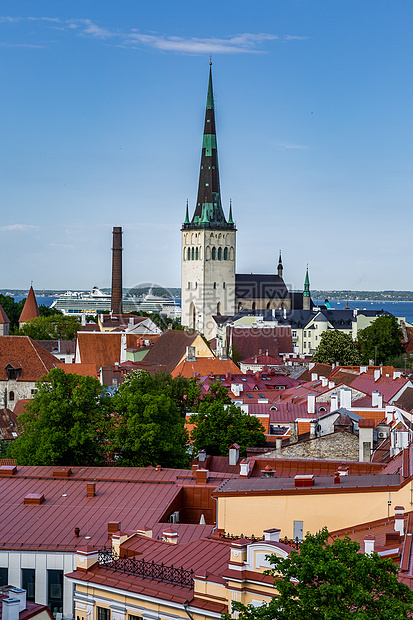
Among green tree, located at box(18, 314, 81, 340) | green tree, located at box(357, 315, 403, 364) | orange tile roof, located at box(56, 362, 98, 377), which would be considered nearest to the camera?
orange tile roof, located at box(56, 362, 98, 377)

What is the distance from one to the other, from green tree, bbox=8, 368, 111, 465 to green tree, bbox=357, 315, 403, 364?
56467mm

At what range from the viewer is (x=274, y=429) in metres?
39.2

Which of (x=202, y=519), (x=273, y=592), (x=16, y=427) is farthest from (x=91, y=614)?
(x=16, y=427)

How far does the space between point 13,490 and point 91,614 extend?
966 centimetres

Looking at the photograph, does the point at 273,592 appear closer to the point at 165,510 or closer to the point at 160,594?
the point at 160,594

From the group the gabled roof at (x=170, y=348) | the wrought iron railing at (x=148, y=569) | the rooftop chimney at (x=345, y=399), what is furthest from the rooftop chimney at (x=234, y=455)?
the gabled roof at (x=170, y=348)

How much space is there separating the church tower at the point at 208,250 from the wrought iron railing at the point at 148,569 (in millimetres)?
120640

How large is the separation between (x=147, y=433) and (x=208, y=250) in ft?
359

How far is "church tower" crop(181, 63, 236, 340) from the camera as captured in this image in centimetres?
13838

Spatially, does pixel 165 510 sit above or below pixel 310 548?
below

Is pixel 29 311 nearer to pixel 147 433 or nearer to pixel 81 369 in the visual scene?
pixel 81 369

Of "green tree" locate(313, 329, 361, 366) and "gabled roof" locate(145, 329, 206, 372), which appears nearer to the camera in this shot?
"gabled roof" locate(145, 329, 206, 372)

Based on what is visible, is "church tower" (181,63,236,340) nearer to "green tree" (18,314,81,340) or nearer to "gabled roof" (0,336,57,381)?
"green tree" (18,314,81,340)

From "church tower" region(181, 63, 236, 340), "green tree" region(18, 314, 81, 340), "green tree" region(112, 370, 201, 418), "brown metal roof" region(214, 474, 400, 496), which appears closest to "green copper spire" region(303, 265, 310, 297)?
"church tower" region(181, 63, 236, 340)
